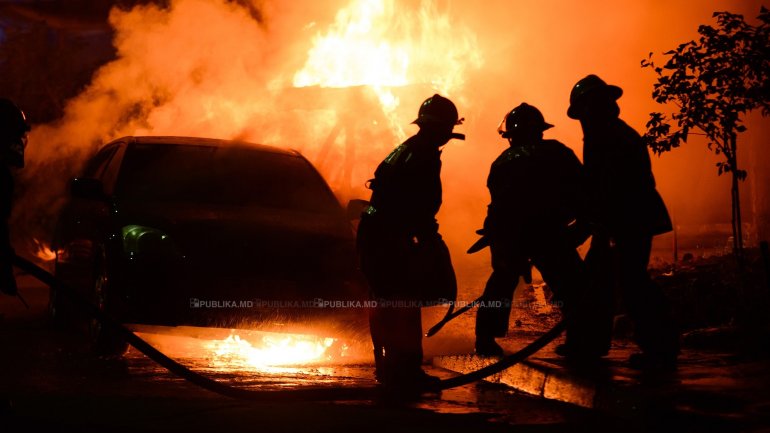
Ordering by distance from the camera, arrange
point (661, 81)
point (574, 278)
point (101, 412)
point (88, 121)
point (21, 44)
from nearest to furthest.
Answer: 1. point (101, 412)
2. point (574, 278)
3. point (661, 81)
4. point (88, 121)
5. point (21, 44)

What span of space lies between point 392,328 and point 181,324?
5.78 ft

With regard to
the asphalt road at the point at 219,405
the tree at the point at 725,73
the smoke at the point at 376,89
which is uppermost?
the smoke at the point at 376,89

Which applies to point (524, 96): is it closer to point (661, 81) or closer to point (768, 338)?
point (661, 81)

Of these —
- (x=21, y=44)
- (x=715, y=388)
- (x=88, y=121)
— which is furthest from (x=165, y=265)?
(x=21, y=44)

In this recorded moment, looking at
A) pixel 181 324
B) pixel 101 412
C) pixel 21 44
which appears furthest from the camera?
pixel 21 44

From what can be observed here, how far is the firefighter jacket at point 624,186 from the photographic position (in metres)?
6.15

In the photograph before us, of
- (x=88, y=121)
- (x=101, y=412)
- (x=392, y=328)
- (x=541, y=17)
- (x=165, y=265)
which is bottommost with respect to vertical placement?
(x=101, y=412)

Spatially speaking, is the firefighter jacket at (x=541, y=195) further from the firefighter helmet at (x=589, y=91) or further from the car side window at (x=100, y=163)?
the car side window at (x=100, y=163)

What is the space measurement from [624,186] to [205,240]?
295 cm

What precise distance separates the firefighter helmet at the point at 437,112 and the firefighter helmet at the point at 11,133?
2.21m

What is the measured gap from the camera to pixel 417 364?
6.04 m

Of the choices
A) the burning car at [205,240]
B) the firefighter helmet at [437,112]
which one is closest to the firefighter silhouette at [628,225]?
the firefighter helmet at [437,112]

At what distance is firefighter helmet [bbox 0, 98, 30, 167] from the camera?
5215mm

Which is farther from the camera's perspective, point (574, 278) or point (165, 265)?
point (165, 265)
